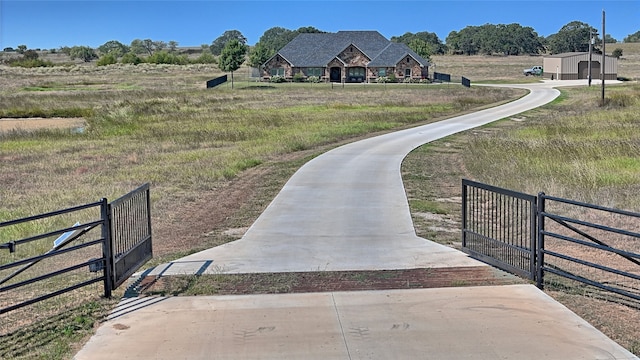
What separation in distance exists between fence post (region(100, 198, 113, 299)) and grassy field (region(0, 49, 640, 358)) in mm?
234

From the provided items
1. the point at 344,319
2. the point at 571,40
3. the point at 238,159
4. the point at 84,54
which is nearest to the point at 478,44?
the point at 571,40

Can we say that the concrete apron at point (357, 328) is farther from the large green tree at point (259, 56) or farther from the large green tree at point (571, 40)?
the large green tree at point (571, 40)

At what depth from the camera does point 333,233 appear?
12336 mm

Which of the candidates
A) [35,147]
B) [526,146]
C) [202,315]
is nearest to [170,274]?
[202,315]

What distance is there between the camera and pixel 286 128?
1422 inches

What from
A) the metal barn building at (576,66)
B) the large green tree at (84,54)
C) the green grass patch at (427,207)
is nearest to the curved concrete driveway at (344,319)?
the green grass patch at (427,207)

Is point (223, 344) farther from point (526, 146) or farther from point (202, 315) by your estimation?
point (526, 146)

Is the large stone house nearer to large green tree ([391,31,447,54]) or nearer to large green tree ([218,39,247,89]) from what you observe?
large green tree ([218,39,247,89])

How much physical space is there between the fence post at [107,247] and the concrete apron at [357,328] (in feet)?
1.22

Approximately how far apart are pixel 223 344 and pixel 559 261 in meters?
5.69

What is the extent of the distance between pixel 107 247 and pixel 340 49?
274 ft

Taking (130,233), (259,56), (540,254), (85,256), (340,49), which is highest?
(340,49)

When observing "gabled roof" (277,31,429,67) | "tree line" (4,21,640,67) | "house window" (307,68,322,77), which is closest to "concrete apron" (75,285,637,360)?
"gabled roof" (277,31,429,67)

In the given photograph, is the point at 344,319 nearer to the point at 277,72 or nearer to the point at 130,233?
the point at 130,233
